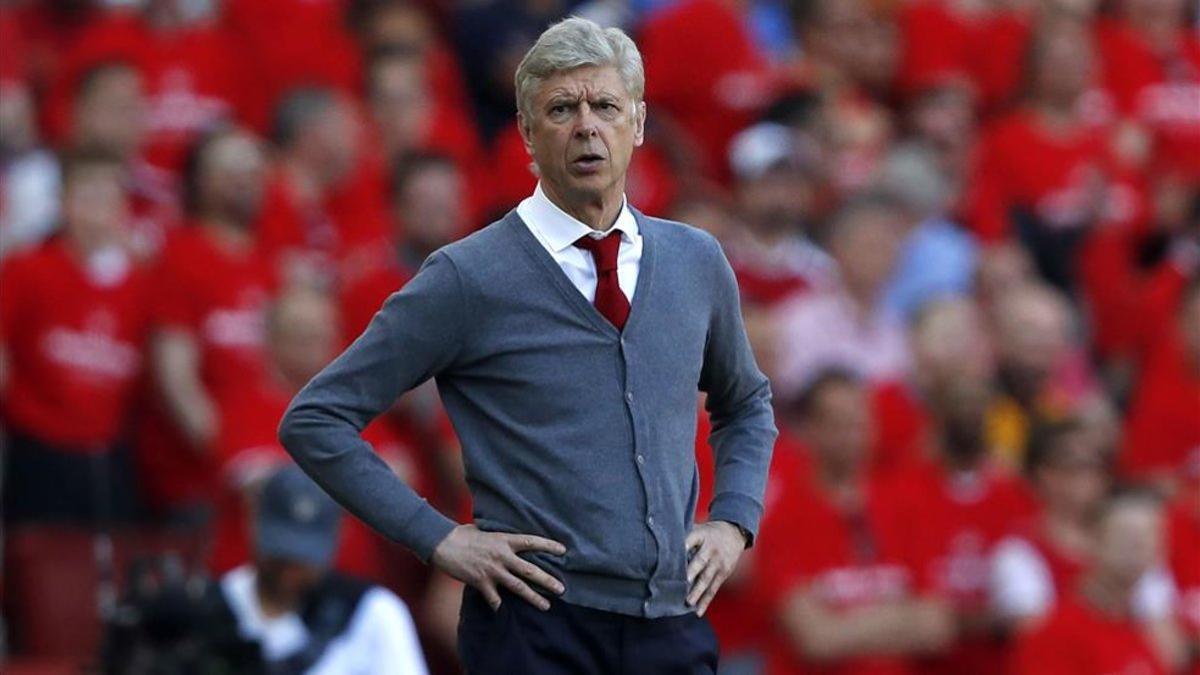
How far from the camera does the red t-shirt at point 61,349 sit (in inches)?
330

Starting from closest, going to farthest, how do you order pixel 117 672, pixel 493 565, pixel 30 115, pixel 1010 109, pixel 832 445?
pixel 493 565
pixel 117 672
pixel 832 445
pixel 30 115
pixel 1010 109

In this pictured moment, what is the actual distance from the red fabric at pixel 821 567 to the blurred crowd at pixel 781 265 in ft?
0.04

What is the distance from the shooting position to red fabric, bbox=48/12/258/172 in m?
9.68

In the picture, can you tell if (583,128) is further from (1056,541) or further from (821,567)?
(1056,541)

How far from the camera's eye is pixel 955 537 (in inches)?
336

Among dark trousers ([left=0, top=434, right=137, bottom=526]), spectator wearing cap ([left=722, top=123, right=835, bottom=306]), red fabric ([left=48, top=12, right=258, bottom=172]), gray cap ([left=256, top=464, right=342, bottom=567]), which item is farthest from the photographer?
red fabric ([left=48, top=12, right=258, bottom=172])

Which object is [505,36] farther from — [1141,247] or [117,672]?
[117,672]

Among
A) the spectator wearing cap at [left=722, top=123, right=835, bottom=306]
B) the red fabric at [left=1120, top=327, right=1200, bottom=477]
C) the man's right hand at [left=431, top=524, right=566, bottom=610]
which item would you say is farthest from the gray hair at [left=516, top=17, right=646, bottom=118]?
the red fabric at [left=1120, top=327, right=1200, bottom=477]

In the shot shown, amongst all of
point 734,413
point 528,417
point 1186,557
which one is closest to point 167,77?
point 1186,557

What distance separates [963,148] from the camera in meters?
11.2

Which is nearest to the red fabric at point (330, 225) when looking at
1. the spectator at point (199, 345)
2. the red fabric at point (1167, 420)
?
the spectator at point (199, 345)

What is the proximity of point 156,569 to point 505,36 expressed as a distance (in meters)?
4.39

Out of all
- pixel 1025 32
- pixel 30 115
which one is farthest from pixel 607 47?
pixel 1025 32

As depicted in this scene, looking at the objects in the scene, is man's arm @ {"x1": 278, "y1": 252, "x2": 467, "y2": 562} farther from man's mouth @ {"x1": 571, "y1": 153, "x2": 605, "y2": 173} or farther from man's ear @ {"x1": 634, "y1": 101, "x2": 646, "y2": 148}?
man's ear @ {"x1": 634, "y1": 101, "x2": 646, "y2": 148}
